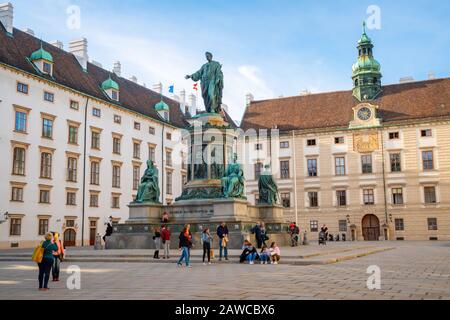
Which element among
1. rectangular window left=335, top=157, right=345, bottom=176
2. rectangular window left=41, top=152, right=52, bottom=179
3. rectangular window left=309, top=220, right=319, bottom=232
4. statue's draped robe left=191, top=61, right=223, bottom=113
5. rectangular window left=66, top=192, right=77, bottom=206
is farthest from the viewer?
rectangular window left=335, top=157, right=345, bottom=176

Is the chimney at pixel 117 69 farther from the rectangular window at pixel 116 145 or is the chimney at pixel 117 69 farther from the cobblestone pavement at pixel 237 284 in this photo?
the cobblestone pavement at pixel 237 284

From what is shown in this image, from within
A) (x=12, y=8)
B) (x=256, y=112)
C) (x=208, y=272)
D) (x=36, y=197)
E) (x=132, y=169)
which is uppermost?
(x=12, y=8)

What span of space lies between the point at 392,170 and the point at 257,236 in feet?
119

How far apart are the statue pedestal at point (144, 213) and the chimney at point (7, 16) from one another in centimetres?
2556

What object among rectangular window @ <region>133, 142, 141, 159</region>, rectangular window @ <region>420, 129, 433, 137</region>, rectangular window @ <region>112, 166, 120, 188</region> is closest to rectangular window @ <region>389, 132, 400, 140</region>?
rectangular window @ <region>420, 129, 433, 137</region>

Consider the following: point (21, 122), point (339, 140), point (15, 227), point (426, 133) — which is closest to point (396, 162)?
point (426, 133)

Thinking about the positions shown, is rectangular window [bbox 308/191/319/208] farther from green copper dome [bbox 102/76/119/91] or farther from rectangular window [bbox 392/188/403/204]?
green copper dome [bbox 102/76/119/91]

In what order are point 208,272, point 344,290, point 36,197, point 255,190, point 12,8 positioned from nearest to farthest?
1. point 344,290
2. point 208,272
3. point 36,197
4. point 12,8
5. point 255,190

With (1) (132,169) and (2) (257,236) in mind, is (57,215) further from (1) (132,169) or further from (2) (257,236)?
(2) (257,236)

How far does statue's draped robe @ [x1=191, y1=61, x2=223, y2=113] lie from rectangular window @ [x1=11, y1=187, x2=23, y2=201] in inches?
743

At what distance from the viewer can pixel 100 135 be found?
48094 mm

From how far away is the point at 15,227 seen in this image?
38.0m

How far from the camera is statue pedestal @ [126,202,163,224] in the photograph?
1025 inches

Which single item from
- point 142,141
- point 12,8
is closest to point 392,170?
point 142,141
